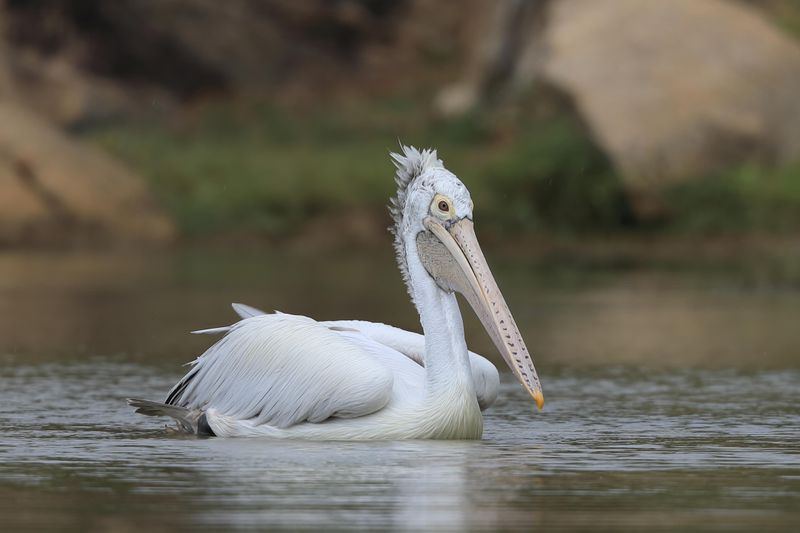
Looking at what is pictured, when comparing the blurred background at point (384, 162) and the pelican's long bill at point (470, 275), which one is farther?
the blurred background at point (384, 162)

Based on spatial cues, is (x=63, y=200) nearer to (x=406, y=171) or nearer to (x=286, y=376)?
(x=406, y=171)

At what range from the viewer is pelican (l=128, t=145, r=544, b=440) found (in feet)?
24.5

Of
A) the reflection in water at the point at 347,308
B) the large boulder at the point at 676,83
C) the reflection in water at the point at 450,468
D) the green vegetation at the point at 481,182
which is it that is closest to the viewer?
the reflection in water at the point at 450,468

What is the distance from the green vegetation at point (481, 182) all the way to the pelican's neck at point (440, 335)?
12075 millimetres

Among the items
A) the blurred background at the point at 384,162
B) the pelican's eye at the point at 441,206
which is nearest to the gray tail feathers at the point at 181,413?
the pelican's eye at the point at 441,206

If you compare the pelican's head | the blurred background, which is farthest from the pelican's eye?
the blurred background

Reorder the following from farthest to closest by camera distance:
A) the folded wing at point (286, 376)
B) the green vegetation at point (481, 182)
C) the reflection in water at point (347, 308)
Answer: the green vegetation at point (481, 182) → the reflection in water at point (347, 308) → the folded wing at point (286, 376)

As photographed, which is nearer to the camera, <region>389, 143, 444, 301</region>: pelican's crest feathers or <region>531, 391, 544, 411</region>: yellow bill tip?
<region>531, 391, 544, 411</region>: yellow bill tip

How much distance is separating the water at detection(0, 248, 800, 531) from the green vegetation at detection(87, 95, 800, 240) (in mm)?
4328

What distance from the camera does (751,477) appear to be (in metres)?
6.47

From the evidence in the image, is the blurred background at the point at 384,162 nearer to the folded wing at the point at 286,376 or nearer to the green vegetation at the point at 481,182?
the green vegetation at the point at 481,182

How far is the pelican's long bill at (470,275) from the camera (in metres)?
7.57

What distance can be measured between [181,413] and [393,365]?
954 mm

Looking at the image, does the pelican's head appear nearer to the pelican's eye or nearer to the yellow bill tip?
the pelican's eye
